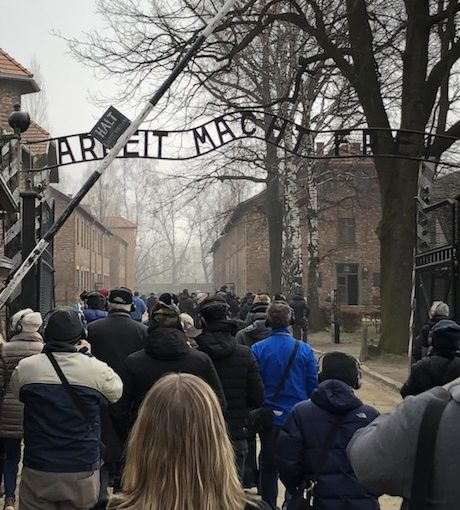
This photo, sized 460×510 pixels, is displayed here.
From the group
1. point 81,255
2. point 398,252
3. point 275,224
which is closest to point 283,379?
point 398,252

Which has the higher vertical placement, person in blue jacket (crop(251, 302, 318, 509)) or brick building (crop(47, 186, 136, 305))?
brick building (crop(47, 186, 136, 305))

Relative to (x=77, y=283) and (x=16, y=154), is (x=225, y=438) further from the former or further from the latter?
(x=77, y=283)

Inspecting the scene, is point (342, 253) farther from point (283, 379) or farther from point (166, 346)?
point (166, 346)

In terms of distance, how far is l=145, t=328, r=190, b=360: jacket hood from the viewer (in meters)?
5.99

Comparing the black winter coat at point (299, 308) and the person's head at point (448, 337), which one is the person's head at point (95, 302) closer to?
the person's head at point (448, 337)

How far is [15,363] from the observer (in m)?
7.16

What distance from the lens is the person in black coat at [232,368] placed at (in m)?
6.64

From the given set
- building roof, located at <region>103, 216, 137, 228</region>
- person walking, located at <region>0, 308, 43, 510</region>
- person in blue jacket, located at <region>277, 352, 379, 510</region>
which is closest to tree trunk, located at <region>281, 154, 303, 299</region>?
person walking, located at <region>0, 308, 43, 510</region>

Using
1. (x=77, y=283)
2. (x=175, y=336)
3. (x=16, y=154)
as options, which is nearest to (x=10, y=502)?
(x=175, y=336)

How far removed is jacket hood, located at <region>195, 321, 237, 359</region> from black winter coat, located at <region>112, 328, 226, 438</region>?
1.79 feet

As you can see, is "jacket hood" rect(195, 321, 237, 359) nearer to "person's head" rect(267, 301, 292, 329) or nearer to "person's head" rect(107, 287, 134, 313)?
"person's head" rect(267, 301, 292, 329)

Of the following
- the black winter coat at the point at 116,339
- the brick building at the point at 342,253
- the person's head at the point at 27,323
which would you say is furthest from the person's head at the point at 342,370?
the brick building at the point at 342,253

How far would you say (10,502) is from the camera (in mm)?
7523

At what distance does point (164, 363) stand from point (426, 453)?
11.9 feet
